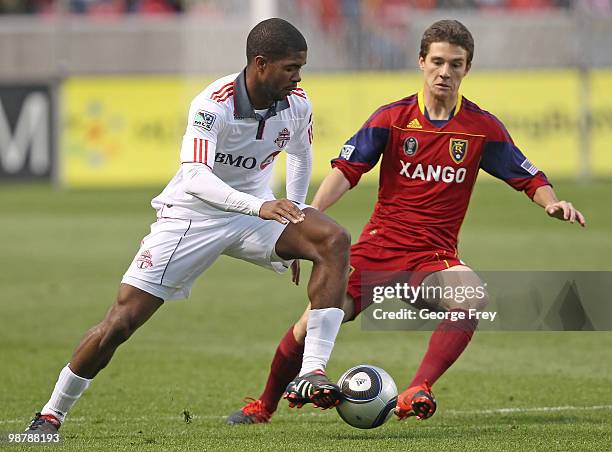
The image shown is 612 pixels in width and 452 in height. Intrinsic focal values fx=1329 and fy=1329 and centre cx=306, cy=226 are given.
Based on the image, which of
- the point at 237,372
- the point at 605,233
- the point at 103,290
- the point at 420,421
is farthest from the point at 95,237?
the point at 420,421

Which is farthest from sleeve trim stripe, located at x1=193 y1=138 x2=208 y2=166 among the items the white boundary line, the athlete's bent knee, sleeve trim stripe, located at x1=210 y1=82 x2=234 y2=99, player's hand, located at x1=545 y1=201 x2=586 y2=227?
player's hand, located at x1=545 y1=201 x2=586 y2=227

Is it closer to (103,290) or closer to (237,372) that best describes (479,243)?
(103,290)

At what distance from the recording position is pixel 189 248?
22.1ft

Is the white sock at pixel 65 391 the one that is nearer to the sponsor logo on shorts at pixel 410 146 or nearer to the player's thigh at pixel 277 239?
the player's thigh at pixel 277 239

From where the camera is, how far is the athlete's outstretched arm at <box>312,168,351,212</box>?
7.20 m

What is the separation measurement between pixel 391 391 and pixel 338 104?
62.9 ft

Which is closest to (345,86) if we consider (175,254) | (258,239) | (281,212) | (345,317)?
(345,317)

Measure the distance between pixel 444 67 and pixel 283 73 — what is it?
3.40 ft

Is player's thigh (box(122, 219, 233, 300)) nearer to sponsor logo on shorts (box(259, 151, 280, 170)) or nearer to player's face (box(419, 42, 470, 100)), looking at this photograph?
sponsor logo on shorts (box(259, 151, 280, 170))

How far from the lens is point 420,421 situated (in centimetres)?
732

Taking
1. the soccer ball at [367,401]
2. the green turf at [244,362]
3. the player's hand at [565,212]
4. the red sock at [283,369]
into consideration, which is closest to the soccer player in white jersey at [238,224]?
the soccer ball at [367,401]

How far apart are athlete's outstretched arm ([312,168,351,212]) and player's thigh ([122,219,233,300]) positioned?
0.62 m

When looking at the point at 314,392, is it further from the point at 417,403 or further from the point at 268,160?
the point at 268,160

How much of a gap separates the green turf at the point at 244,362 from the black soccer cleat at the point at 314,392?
0.80ft
